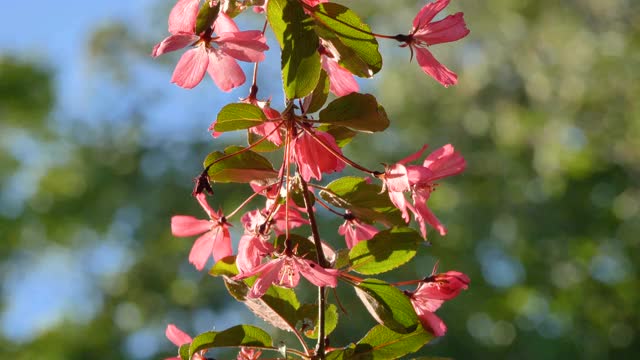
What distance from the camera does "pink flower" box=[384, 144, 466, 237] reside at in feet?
2.91

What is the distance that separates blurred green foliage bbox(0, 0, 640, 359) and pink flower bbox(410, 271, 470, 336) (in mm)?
7254

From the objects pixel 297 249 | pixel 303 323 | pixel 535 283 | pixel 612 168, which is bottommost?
pixel 535 283

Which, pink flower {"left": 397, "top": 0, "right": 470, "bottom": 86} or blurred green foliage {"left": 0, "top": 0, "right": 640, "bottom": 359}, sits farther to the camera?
blurred green foliage {"left": 0, "top": 0, "right": 640, "bottom": 359}

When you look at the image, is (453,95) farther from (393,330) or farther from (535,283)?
(393,330)

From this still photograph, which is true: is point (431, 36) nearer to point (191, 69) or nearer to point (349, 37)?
point (349, 37)

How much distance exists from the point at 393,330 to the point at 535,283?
8.83 meters

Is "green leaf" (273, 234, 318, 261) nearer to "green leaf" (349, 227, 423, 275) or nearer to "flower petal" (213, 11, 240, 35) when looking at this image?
"green leaf" (349, 227, 423, 275)

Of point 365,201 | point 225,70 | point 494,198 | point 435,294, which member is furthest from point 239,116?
point 494,198

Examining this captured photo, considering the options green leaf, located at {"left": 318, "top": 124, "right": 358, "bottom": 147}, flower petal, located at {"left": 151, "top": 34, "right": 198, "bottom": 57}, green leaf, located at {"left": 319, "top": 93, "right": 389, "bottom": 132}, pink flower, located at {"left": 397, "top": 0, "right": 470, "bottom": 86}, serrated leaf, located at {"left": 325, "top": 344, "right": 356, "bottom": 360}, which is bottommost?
serrated leaf, located at {"left": 325, "top": 344, "right": 356, "bottom": 360}

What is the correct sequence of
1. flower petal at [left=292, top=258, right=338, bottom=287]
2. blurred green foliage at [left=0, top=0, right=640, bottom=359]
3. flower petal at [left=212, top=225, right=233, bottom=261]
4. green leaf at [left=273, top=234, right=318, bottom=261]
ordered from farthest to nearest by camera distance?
blurred green foliage at [left=0, top=0, right=640, bottom=359]
flower petal at [left=212, top=225, right=233, bottom=261]
green leaf at [left=273, top=234, right=318, bottom=261]
flower petal at [left=292, top=258, right=338, bottom=287]

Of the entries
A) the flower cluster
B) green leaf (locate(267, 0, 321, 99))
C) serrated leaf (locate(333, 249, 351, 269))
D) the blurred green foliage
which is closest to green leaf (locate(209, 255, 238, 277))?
the flower cluster

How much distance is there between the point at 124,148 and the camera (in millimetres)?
11281

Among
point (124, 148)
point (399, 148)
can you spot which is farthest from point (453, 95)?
point (124, 148)

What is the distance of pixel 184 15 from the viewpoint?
915 millimetres
